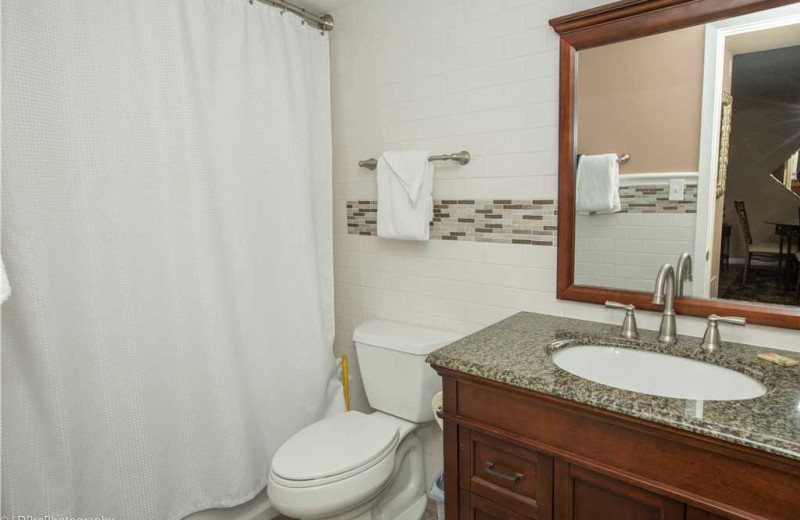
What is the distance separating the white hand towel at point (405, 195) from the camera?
1.90 metres

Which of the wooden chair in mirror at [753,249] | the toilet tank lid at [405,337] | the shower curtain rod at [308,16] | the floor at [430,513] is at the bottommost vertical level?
the floor at [430,513]

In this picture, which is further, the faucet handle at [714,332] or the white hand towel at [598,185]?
the white hand towel at [598,185]

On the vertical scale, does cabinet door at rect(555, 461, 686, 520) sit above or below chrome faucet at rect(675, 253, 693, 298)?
below

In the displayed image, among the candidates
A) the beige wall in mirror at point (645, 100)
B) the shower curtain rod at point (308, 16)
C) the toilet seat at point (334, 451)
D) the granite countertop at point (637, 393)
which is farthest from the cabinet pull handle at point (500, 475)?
the shower curtain rod at point (308, 16)

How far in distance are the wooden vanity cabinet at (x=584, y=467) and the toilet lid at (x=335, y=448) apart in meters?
0.36

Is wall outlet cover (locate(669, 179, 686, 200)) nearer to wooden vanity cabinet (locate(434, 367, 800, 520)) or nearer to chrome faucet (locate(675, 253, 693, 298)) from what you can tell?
chrome faucet (locate(675, 253, 693, 298))

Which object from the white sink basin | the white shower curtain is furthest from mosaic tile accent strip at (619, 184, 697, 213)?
the white shower curtain

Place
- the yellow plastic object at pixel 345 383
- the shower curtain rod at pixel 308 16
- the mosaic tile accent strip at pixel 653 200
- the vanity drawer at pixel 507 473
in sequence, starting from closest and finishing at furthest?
the vanity drawer at pixel 507 473 → the mosaic tile accent strip at pixel 653 200 → the shower curtain rod at pixel 308 16 → the yellow plastic object at pixel 345 383

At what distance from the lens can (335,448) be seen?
165 centimetres

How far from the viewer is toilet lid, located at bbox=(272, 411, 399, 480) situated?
1545mm

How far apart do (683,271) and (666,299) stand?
0.12 metres

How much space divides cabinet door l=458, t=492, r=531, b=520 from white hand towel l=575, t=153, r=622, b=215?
950 mm

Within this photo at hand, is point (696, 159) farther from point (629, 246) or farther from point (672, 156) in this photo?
point (629, 246)

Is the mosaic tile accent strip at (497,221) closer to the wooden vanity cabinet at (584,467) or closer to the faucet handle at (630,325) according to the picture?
the faucet handle at (630,325)
